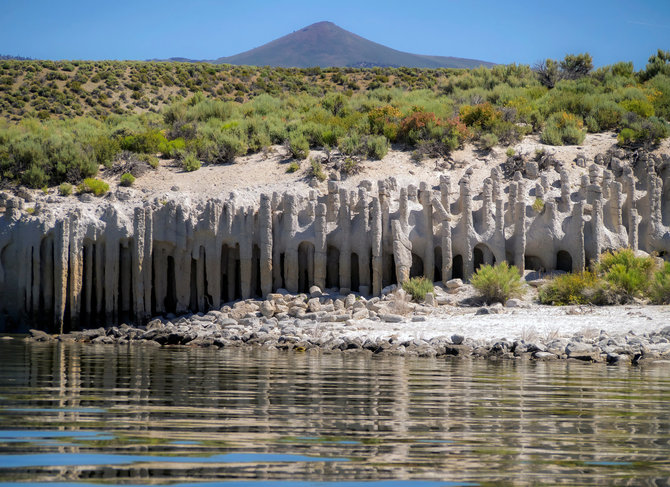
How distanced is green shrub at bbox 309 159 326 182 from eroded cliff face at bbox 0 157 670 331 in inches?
131

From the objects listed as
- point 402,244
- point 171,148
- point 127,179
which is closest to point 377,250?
point 402,244

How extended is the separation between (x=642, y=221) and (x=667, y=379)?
552 inches

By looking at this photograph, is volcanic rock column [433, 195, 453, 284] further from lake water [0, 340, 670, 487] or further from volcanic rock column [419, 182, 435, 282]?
lake water [0, 340, 670, 487]

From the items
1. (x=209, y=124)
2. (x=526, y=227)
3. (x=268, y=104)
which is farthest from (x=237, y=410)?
(x=268, y=104)

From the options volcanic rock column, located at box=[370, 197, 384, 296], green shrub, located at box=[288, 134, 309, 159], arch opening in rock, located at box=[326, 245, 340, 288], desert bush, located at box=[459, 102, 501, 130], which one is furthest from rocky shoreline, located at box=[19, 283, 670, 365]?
desert bush, located at box=[459, 102, 501, 130]

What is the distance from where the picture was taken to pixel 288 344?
18.1 metres

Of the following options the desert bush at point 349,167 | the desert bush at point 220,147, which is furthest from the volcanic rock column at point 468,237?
the desert bush at point 220,147

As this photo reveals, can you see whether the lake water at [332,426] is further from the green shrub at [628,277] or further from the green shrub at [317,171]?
the green shrub at [317,171]

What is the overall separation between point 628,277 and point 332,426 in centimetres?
1555

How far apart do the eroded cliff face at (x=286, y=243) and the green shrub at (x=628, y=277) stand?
128 centimetres

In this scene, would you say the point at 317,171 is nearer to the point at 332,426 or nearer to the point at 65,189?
the point at 65,189

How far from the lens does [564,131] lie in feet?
102

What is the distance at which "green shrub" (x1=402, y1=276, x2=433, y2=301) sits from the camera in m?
22.4

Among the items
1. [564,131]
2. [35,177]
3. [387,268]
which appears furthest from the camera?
[564,131]
